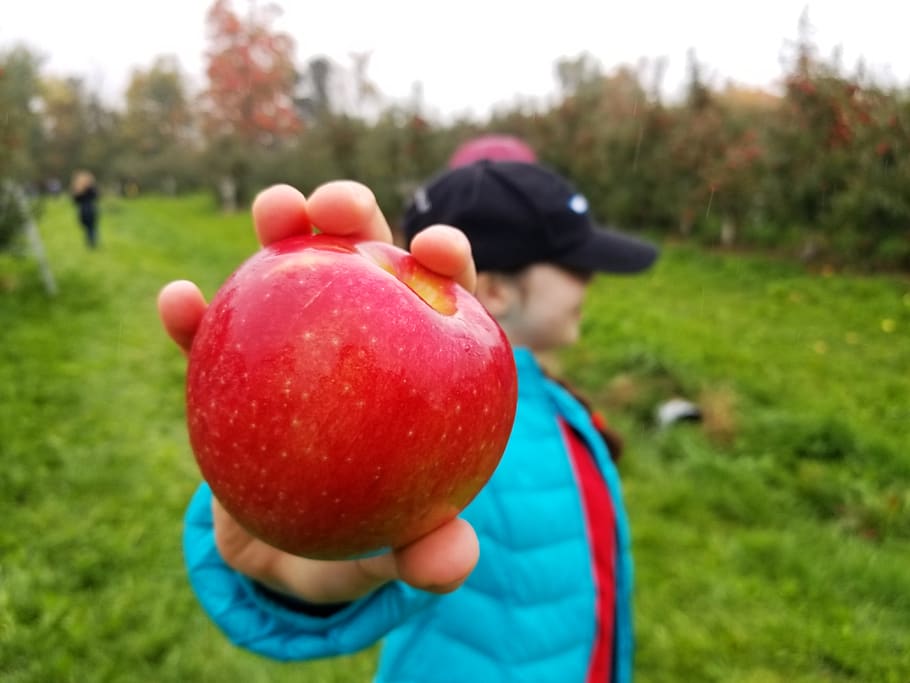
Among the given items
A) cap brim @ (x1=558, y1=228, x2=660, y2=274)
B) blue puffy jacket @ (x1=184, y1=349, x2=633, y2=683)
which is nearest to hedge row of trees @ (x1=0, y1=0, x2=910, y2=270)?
cap brim @ (x1=558, y1=228, x2=660, y2=274)

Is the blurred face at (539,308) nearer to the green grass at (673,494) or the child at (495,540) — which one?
→ the child at (495,540)

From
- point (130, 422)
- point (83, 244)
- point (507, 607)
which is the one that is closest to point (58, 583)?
point (130, 422)

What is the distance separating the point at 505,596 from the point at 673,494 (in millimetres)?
2426

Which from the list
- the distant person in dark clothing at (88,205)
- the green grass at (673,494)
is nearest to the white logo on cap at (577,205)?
the green grass at (673,494)

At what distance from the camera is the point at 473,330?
0.78m

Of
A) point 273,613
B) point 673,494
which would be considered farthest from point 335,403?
point 673,494

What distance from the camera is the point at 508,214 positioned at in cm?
170

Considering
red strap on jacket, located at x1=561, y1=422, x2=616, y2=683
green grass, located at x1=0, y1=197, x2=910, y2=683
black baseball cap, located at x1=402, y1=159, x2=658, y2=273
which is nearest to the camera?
red strap on jacket, located at x1=561, y1=422, x2=616, y2=683

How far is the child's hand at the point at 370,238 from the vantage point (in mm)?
807

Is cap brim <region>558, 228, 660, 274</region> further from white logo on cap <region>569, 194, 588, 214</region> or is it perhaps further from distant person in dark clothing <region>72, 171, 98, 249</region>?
distant person in dark clothing <region>72, 171, 98, 249</region>

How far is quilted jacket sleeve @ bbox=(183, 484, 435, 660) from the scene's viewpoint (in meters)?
1.13

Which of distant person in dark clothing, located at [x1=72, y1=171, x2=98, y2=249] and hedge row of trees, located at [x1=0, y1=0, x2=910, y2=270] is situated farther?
distant person in dark clothing, located at [x1=72, y1=171, x2=98, y2=249]

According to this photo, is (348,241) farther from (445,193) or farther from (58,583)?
(58,583)

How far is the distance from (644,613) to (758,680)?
50 centimetres
